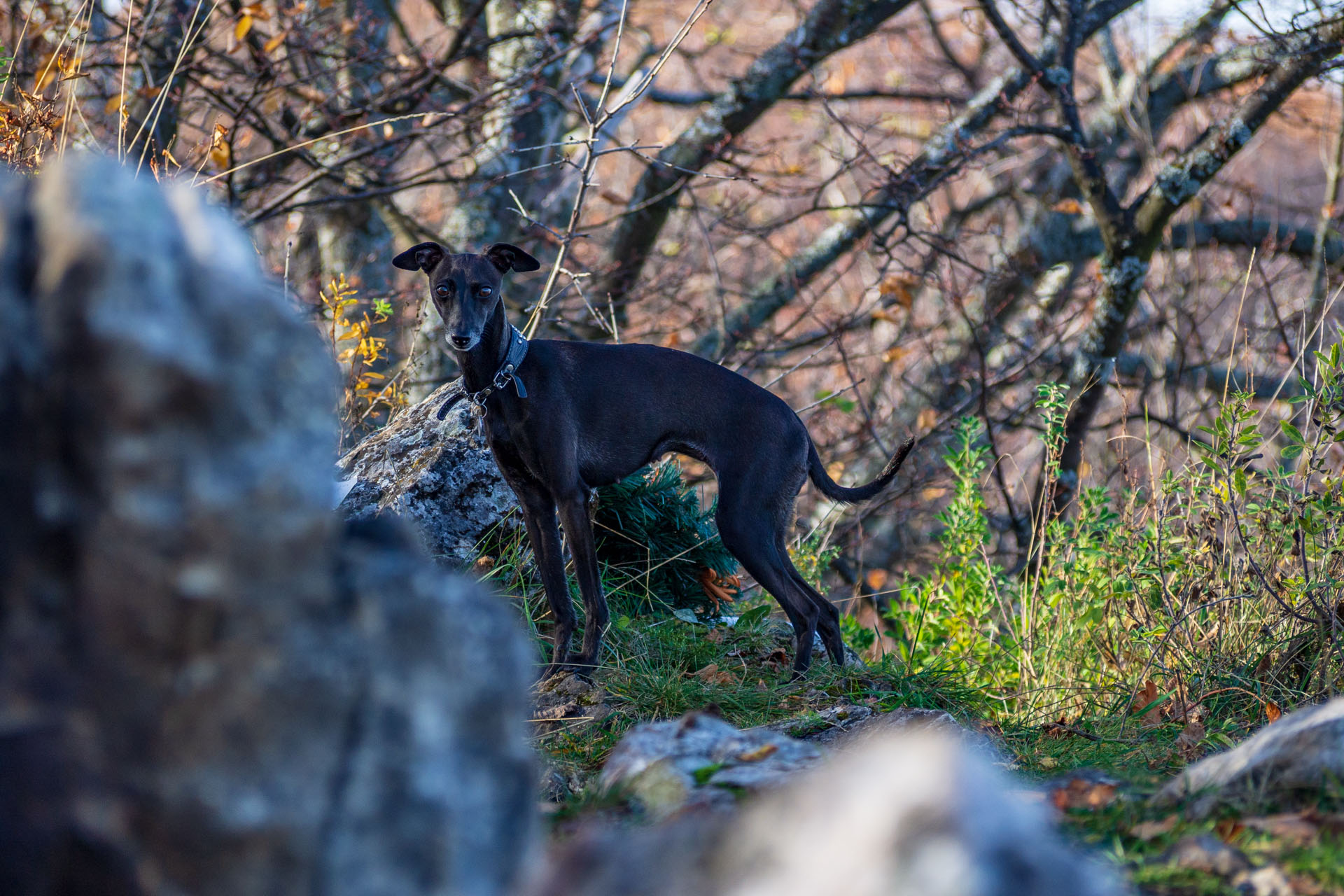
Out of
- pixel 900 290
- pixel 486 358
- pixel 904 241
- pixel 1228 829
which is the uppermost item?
pixel 904 241

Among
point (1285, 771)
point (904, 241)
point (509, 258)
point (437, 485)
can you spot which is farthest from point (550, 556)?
point (904, 241)

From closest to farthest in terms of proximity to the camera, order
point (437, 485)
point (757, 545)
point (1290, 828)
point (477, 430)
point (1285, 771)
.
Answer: point (1290, 828) → point (1285, 771) → point (757, 545) → point (437, 485) → point (477, 430)

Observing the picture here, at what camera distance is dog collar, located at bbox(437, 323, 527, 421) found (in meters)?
4.66

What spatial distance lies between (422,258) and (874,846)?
404cm

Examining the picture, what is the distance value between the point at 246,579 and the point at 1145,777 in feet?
7.71

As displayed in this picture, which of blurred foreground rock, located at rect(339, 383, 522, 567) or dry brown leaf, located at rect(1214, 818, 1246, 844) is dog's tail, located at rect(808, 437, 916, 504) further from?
dry brown leaf, located at rect(1214, 818, 1246, 844)

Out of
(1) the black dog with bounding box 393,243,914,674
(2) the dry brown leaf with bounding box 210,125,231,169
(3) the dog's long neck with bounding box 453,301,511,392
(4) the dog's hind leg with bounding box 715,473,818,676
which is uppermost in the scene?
(2) the dry brown leaf with bounding box 210,125,231,169

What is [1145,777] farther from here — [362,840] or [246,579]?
[246,579]

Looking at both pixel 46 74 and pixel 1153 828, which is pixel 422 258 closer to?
pixel 46 74

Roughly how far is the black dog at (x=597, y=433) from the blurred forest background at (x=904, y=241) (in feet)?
1.80

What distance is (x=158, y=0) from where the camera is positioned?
7312 millimetres

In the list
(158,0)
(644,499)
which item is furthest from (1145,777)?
(158,0)

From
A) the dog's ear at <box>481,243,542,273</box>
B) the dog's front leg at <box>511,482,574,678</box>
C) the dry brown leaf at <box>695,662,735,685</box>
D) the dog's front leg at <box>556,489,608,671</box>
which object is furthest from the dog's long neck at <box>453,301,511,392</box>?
the dry brown leaf at <box>695,662,735,685</box>

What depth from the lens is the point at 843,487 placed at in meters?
5.27
